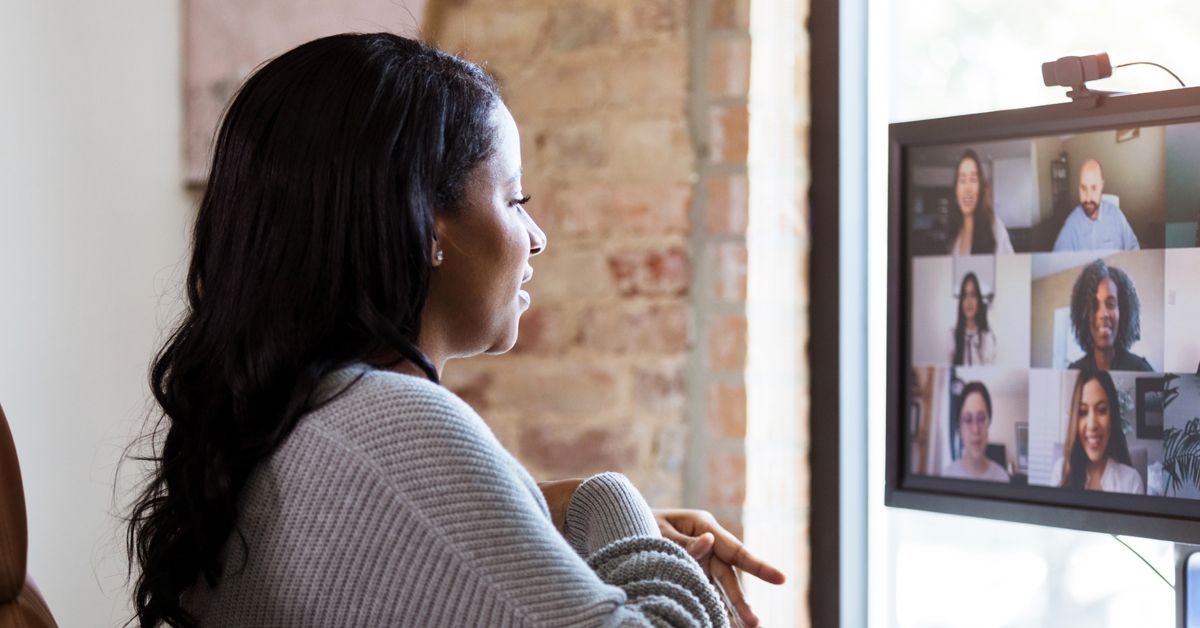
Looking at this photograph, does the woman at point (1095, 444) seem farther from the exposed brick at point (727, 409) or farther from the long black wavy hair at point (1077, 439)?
the exposed brick at point (727, 409)

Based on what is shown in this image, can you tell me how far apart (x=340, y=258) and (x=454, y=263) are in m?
0.13

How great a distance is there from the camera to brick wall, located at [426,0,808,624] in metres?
1.55

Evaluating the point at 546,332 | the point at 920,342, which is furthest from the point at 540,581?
the point at 546,332

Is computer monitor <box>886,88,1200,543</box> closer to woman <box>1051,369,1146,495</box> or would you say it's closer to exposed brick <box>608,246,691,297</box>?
woman <box>1051,369,1146,495</box>

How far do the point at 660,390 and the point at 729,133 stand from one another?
1.20 feet

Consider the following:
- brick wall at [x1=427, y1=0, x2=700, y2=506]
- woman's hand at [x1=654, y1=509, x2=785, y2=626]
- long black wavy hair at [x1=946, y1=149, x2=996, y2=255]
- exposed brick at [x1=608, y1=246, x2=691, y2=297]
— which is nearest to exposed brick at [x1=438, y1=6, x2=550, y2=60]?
brick wall at [x1=427, y1=0, x2=700, y2=506]

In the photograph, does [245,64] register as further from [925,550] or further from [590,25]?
[925,550]

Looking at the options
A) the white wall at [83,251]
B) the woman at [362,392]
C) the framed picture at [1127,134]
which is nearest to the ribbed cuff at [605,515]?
the woman at [362,392]

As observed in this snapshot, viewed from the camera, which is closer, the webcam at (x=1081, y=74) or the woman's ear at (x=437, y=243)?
the woman's ear at (x=437, y=243)

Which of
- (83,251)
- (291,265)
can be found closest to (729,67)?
(291,265)

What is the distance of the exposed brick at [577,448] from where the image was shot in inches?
63.1

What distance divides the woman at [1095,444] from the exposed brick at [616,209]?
0.58 meters

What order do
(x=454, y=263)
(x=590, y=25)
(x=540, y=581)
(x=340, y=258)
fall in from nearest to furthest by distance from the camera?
(x=540, y=581) < (x=340, y=258) < (x=454, y=263) < (x=590, y=25)

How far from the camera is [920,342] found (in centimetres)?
131
